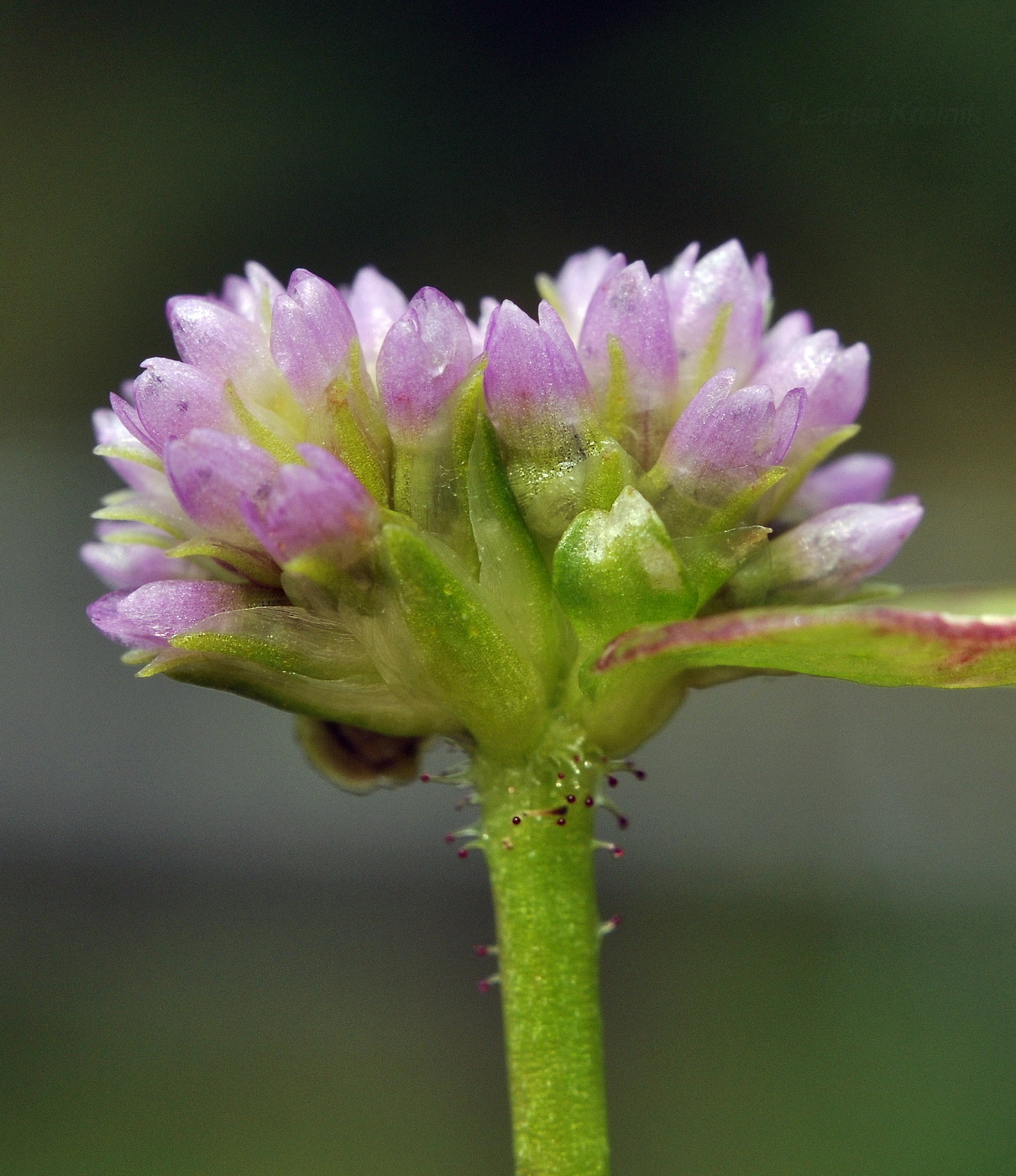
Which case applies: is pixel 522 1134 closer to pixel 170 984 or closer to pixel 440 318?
pixel 440 318

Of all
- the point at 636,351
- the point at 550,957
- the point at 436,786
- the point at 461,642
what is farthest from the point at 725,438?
the point at 436,786

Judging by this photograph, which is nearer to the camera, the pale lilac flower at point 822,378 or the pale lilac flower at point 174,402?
the pale lilac flower at point 174,402

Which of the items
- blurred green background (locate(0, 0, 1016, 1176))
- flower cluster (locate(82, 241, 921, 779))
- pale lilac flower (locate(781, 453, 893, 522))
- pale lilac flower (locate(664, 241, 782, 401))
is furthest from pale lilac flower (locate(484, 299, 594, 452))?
blurred green background (locate(0, 0, 1016, 1176))

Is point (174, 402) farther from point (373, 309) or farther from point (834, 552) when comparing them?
point (834, 552)

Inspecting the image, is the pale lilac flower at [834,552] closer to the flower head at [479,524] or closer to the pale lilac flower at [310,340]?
the flower head at [479,524]

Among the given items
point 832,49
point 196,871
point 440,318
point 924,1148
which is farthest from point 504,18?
point 440,318

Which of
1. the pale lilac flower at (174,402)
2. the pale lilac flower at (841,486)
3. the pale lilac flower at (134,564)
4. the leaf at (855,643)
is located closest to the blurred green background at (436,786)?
the pale lilac flower at (841,486)
